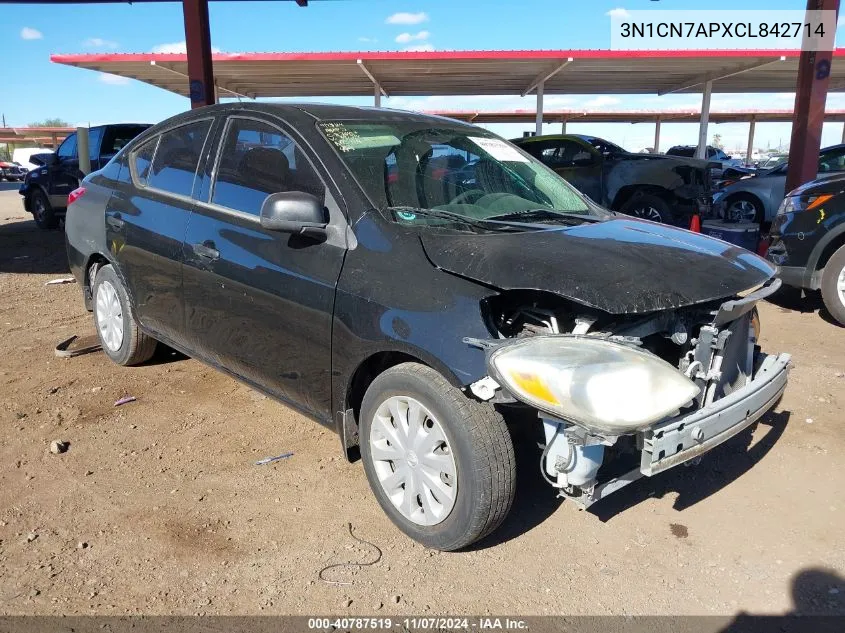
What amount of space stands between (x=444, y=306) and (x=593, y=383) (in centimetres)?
61

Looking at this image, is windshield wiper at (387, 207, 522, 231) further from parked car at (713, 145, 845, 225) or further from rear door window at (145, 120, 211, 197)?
parked car at (713, 145, 845, 225)

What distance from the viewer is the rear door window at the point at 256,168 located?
3162mm

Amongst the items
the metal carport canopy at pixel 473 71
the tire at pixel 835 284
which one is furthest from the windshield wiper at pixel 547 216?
the metal carport canopy at pixel 473 71

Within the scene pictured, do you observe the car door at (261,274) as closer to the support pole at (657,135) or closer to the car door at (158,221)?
the car door at (158,221)

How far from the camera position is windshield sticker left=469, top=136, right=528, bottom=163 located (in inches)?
148

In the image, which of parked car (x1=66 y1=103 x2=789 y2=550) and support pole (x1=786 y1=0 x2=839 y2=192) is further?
support pole (x1=786 y1=0 x2=839 y2=192)

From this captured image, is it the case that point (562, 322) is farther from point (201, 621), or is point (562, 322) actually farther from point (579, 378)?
point (201, 621)

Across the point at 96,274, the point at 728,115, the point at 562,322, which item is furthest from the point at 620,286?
the point at 728,115

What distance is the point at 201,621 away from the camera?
92.5 inches

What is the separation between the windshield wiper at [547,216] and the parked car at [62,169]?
1035 cm

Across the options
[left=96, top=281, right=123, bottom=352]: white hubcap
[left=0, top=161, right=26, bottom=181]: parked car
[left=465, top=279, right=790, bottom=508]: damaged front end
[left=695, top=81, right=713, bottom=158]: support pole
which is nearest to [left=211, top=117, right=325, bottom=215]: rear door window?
[left=465, top=279, right=790, bottom=508]: damaged front end

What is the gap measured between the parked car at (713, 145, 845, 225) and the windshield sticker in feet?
31.3

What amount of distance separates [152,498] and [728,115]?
40.0 meters

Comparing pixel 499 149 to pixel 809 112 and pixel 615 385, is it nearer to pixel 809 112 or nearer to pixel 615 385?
pixel 615 385
